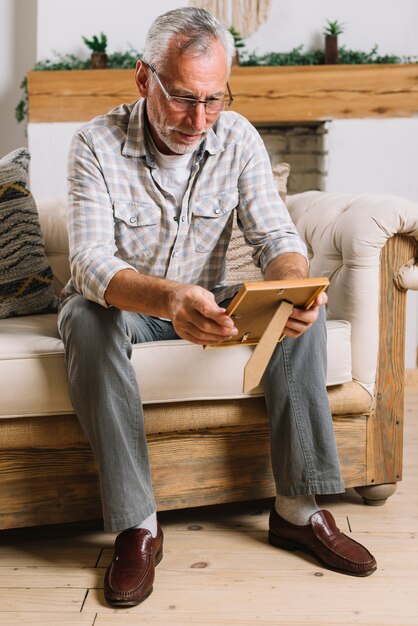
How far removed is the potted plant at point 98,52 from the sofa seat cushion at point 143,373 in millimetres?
1996

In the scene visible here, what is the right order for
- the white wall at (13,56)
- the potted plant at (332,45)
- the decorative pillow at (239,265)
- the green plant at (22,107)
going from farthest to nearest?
the white wall at (13,56), the green plant at (22,107), the potted plant at (332,45), the decorative pillow at (239,265)

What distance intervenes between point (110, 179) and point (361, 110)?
1.94 m

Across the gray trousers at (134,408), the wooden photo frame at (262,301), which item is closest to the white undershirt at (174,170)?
the gray trousers at (134,408)

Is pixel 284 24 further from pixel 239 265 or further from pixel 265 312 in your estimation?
pixel 265 312

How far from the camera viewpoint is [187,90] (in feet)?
5.01

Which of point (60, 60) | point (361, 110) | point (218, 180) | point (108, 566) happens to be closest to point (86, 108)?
point (60, 60)

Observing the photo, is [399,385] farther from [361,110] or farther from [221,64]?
[361,110]

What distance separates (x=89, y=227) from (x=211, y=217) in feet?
0.90

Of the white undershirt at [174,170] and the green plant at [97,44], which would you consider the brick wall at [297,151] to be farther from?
the white undershirt at [174,170]

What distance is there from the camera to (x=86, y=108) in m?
3.28

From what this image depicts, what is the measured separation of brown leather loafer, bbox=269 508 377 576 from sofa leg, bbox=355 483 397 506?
0.27 metres


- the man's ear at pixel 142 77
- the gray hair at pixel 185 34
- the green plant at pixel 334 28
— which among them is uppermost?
the green plant at pixel 334 28

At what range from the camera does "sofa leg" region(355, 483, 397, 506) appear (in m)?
1.84

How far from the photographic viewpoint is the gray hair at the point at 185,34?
1528 mm
